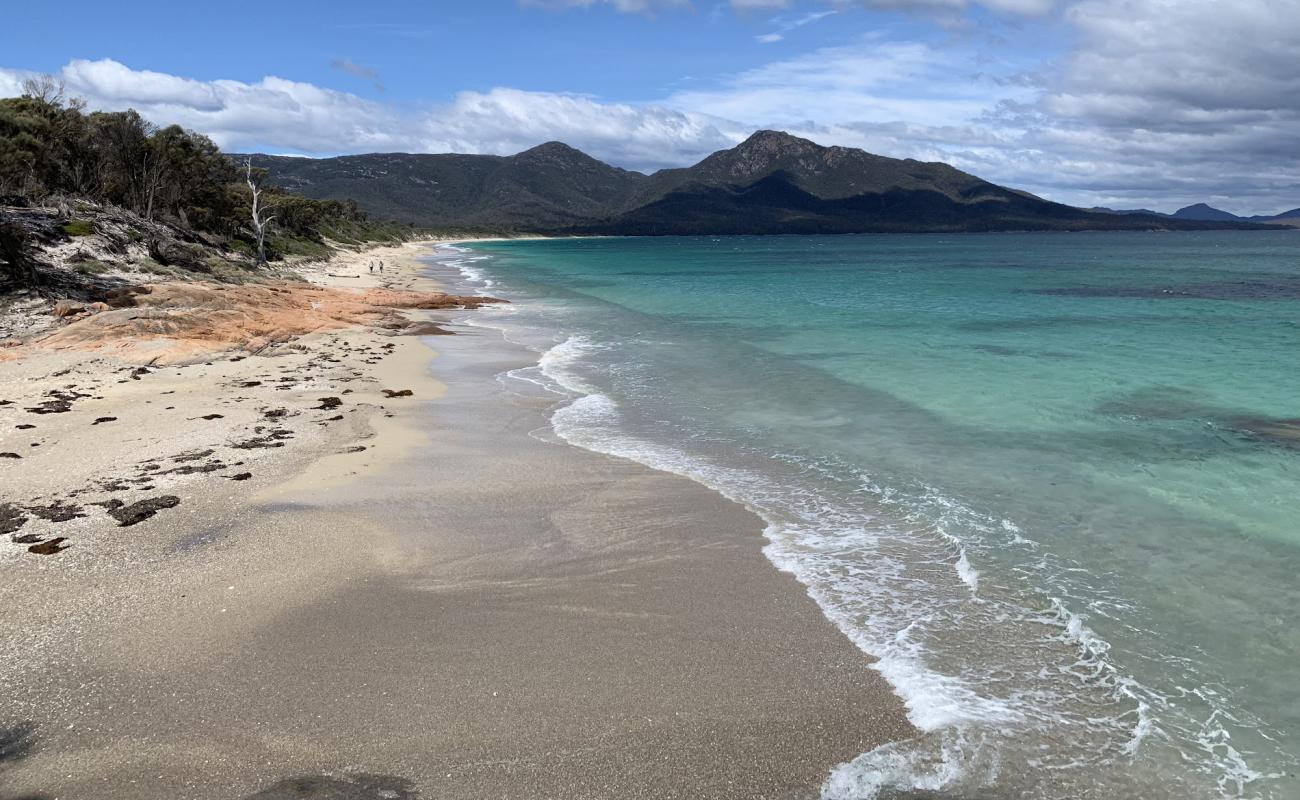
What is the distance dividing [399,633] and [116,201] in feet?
167

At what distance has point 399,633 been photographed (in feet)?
21.7

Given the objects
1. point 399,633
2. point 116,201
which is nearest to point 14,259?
point 399,633

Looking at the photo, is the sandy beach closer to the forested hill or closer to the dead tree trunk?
the dead tree trunk

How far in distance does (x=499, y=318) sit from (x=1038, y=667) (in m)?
28.8

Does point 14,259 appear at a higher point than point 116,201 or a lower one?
lower

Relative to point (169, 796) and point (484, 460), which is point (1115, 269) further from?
point (169, 796)

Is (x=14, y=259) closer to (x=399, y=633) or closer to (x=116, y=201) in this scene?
(x=399, y=633)

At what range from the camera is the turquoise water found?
217 inches

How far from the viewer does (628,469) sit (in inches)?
455

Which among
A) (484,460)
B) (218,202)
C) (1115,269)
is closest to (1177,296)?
(1115,269)

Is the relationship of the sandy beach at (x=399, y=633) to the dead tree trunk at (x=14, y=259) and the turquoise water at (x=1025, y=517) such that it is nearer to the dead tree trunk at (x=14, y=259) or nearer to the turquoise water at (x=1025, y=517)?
the turquoise water at (x=1025, y=517)

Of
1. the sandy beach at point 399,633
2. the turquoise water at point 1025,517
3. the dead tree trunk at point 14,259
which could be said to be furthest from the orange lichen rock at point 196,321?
the sandy beach at point 399,633

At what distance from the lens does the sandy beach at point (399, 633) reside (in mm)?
5031

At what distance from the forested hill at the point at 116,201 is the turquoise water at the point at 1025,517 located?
15936 millimetres
